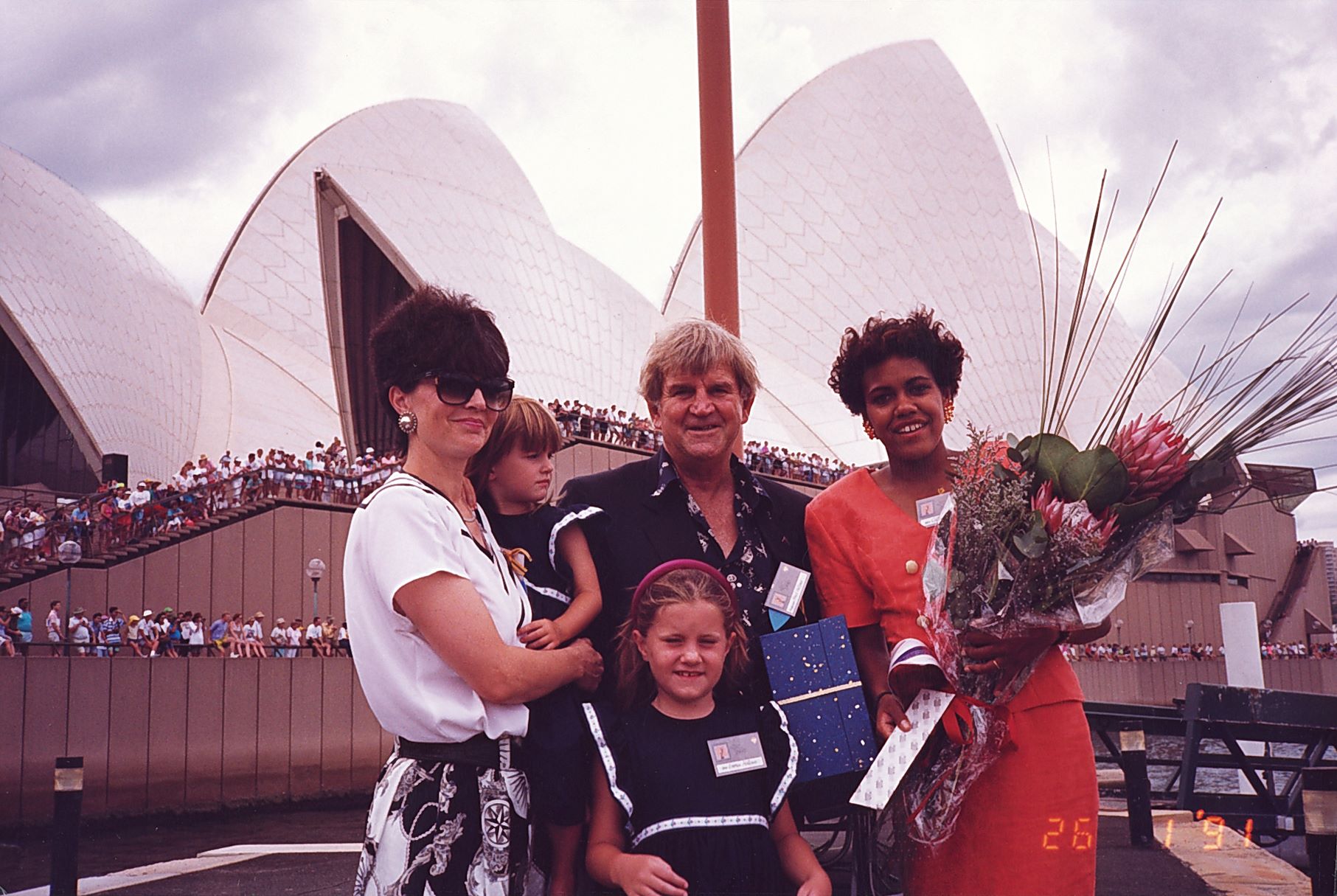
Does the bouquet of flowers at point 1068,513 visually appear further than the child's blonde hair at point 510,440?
No

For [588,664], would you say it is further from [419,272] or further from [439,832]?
[419,272]

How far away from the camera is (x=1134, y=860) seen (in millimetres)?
4391

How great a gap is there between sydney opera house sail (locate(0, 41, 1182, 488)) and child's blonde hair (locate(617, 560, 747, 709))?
62.1 feet

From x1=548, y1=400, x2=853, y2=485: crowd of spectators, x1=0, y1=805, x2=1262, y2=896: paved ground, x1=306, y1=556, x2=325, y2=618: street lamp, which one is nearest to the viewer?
x1=0, y1=805, x2=1262, y2=896: paved ground

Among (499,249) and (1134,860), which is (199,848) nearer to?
(1134,860)

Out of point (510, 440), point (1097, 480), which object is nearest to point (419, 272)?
point (510, 440)

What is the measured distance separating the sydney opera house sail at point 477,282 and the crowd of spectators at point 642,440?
586cm

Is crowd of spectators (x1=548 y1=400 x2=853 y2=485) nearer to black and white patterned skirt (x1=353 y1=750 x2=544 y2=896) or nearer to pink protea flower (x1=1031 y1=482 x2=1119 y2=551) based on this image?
pink protea flower (x1=1031 y1=482 x2=1119 y2=551)

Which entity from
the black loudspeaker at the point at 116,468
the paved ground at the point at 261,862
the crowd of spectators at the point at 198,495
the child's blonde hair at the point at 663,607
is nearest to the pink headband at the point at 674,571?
the child's blonde hair at the point at 663,607

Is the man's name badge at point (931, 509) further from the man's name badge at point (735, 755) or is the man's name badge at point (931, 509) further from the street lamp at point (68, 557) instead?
the street lamp at point (68, 557)

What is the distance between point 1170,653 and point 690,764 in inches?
999

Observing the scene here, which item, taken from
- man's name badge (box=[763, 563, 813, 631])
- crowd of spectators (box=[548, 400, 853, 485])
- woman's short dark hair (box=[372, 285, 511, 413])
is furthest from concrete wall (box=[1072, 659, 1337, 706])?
woman's short dark hair (box=[372, 285, 511, 413])

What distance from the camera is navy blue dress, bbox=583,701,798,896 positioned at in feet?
6.28

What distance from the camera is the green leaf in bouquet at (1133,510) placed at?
1.84 m
